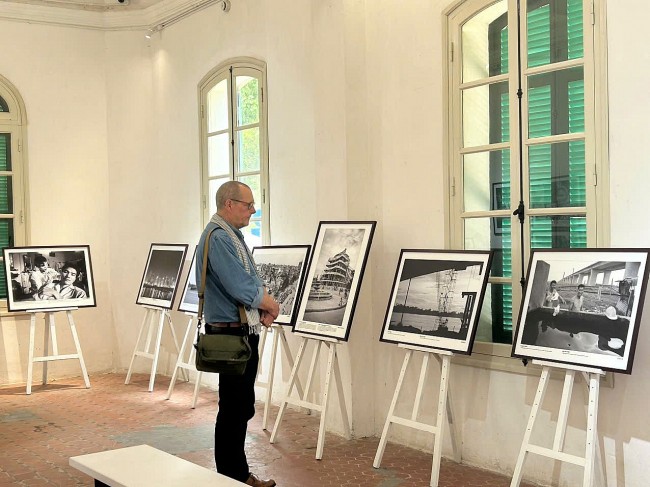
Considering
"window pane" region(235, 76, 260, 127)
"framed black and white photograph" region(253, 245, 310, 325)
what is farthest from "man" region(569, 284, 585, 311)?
"window pane" region(235, 76, 260, 127)

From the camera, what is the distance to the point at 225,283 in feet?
15.6

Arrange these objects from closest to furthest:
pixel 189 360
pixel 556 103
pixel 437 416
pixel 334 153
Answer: pixel 556 103 → pixel 437 416 → pixel 334 153 → pixel 189 360

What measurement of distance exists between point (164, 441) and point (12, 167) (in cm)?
427

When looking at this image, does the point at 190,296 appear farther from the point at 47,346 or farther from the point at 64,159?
the point at 64,159

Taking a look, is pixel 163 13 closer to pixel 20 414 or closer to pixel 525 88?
pixel 20 414

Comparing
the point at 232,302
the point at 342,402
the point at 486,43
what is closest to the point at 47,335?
the point at 342,402

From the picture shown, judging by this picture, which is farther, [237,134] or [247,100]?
[237,134]

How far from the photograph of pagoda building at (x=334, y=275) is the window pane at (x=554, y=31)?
174cm

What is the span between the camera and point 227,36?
860cm

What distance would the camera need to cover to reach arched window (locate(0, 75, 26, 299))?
30.7ft

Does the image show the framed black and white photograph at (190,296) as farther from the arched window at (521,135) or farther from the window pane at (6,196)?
the arched window at (521,135)

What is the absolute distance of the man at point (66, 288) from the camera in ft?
29.6

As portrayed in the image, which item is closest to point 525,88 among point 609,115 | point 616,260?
point 609,115

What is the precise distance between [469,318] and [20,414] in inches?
179
